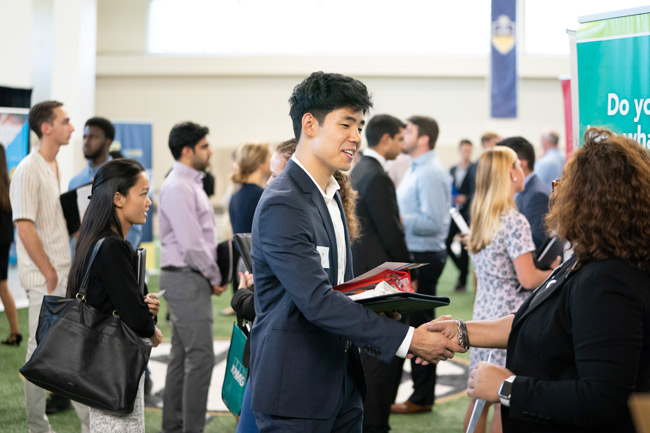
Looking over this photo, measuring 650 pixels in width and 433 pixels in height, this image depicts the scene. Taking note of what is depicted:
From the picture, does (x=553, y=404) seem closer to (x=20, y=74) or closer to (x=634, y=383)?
(x=634, y=383)

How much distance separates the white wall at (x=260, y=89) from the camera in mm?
18578

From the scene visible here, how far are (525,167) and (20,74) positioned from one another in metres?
7.23

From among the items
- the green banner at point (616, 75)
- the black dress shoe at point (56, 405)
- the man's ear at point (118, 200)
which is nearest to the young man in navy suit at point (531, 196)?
the green banner at point (616, 75)

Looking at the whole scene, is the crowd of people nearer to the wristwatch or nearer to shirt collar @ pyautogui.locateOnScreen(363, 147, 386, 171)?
the wristwatch

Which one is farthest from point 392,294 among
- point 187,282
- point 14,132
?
point 14,132

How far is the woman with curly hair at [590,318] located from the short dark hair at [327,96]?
2.13ft

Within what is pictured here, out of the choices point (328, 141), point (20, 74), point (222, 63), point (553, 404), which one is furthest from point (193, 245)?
point (222, 63)

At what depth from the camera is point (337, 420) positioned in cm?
238

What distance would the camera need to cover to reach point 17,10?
33.0 ft

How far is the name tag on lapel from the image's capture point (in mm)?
2297

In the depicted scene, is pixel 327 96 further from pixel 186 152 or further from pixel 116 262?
pixel 186 152

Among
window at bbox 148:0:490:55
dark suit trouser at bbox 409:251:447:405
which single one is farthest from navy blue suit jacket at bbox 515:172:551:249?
window at bbox 148:0:490:55

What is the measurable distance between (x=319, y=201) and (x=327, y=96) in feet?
1.02

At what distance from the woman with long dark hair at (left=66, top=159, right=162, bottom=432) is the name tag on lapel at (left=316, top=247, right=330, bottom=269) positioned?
96 cm
